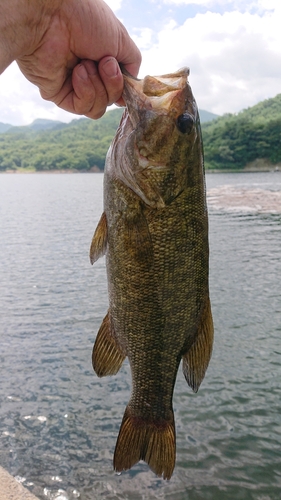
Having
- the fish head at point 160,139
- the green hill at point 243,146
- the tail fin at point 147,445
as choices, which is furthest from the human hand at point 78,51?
the green hill at point 243,146

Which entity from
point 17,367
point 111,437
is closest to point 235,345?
point 111,437

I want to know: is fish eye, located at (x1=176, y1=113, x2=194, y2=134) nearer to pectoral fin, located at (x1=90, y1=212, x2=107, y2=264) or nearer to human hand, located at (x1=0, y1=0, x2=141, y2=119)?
human hand, located at (x1=0, y1=0, x2=141, y2=119)

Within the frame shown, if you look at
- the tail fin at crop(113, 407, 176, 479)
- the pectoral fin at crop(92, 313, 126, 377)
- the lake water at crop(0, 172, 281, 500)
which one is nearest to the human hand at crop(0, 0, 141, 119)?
the pectoral fin at crop(92, 313, 126, 377)

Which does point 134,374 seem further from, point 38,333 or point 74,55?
point 38,333

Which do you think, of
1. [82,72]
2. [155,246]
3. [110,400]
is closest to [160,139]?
[155,246]

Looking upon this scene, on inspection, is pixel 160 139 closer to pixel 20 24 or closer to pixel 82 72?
pixel 82 72

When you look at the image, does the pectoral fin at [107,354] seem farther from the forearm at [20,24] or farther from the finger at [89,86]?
the forearm at [20,24]
